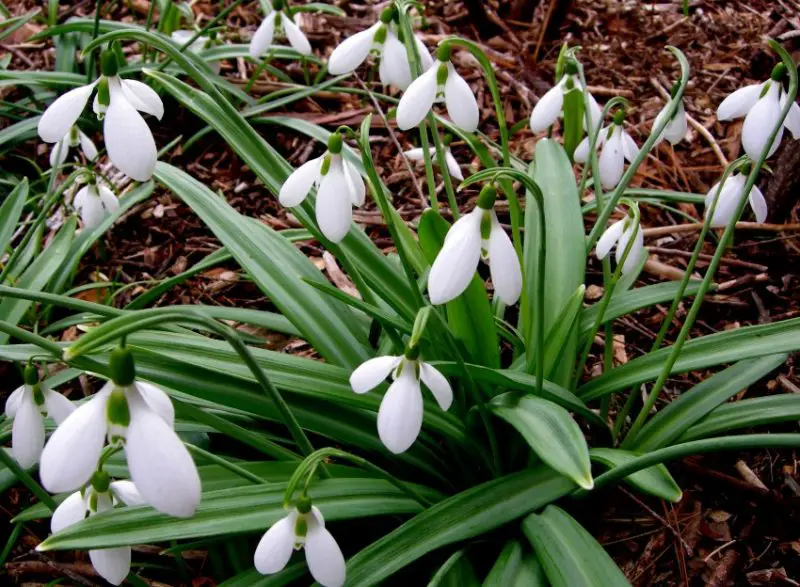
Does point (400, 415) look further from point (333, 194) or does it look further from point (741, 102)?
point (741, 102)

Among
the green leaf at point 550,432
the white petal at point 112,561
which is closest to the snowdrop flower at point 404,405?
the green leaf at point 550,432

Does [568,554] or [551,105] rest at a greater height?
[551,105]

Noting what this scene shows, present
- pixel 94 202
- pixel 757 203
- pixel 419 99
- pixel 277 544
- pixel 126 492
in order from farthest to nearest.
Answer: pixel 94 202 < pixel 757 203 < pixel 419 99 < pixel 126 492 < pixel 277 544

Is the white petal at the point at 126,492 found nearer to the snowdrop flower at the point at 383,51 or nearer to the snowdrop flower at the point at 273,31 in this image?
the snowdrop flower at the point at 383,51

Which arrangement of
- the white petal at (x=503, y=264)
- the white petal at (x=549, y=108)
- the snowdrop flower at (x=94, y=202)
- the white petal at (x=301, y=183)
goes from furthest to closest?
the snowdrop flower at (x=94, y=202), the white petal at (x=549, y=108), the white petal at (x=301, y=183), the white petal at (x=503, y=264)

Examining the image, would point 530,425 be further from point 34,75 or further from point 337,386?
point 34,75

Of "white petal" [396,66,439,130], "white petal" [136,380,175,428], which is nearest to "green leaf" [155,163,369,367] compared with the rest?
"white petal" [396,66,439,130]

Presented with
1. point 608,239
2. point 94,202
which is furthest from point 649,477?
point 94,202
